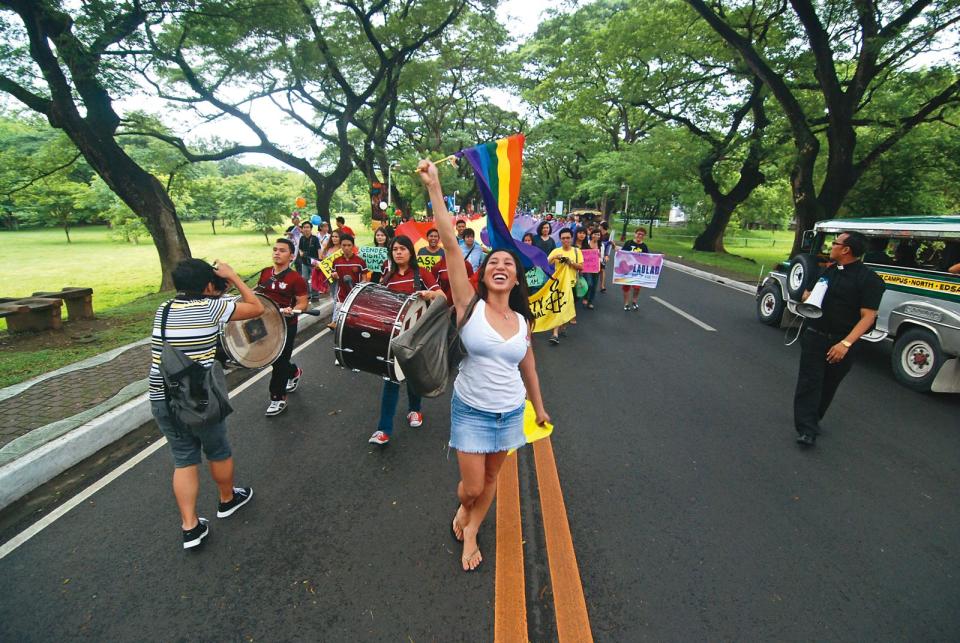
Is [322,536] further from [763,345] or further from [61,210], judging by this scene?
[61,210]

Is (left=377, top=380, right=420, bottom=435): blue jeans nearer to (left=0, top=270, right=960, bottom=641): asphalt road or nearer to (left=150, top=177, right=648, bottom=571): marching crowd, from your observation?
(left=0, top=270, right=960, bottom=641): asphalt road

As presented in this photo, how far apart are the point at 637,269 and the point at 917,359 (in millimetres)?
4632

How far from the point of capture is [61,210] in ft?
126

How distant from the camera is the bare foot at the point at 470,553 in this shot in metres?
2.55

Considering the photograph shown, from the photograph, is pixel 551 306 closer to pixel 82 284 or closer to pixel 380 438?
pixel 380 438

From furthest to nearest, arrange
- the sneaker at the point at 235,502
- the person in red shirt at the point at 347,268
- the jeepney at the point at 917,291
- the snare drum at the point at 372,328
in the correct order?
the person in red shirt at the point at 347,268
the jeepney at the point at 917,291
the snare drum at the point at 372,328
the sneaker at the point at 235,502

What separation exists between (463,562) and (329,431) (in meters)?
2.14

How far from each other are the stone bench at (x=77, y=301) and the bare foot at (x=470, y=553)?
908cm

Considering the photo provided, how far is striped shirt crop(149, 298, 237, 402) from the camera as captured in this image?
8.28 ft

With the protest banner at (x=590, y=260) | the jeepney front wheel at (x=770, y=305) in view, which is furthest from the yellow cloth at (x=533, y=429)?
the jeepney front wheel at (x=770, y=305)

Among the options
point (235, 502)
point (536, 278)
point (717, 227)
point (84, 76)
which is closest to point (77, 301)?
point (84, 76)

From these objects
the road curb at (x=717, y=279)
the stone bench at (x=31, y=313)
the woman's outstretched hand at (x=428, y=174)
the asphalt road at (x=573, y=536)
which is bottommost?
the road curb at (x=717, y=279)

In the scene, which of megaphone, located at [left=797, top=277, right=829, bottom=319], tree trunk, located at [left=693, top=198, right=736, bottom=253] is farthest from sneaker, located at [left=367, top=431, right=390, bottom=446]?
A: tree trunk, located at [left=693, top=198, right=736, bottom=253]

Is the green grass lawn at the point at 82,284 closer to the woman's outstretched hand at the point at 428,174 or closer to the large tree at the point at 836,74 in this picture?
the woman's outstretched hand at the point at 428,174
